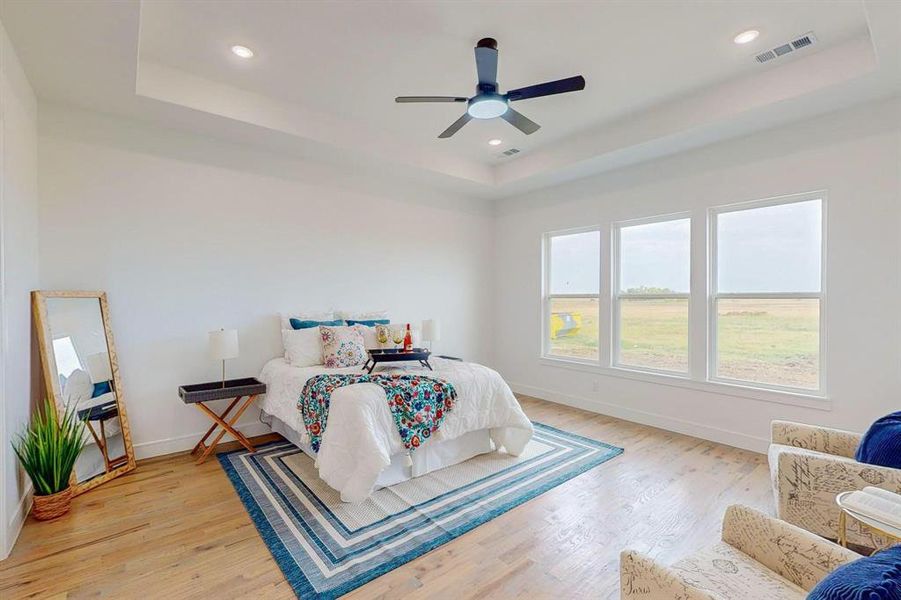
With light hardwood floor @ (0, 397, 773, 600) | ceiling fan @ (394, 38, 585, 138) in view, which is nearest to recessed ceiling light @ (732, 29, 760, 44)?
ceiling fan @ (394, 38, 585, 138)

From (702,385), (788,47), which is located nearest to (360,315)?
(702,385)

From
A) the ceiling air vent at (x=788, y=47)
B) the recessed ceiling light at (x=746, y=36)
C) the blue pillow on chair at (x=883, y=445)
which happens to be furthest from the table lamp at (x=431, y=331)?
the ceiling air vent at (x=788, y=47)

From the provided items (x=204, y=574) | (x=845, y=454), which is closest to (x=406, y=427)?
(x=204, y=574)

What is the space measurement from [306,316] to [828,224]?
4.75m

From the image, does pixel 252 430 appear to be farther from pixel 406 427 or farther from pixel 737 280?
pixel 737 280

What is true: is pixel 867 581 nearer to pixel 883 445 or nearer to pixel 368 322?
pixel 883 445

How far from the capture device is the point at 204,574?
6.81ft

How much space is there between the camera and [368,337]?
4.24 m

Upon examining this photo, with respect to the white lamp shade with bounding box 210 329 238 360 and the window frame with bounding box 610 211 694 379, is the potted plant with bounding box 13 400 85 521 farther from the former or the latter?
the window frame with bounding box 610 211 694 379

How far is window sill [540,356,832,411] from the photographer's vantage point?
351 cm

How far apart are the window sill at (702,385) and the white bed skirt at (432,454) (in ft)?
6.43

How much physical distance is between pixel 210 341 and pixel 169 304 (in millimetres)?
601

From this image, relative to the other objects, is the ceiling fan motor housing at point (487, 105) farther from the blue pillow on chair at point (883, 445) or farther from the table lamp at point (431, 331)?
the blue pillow on chair at point (883, 445)

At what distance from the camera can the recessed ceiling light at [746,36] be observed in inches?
108
